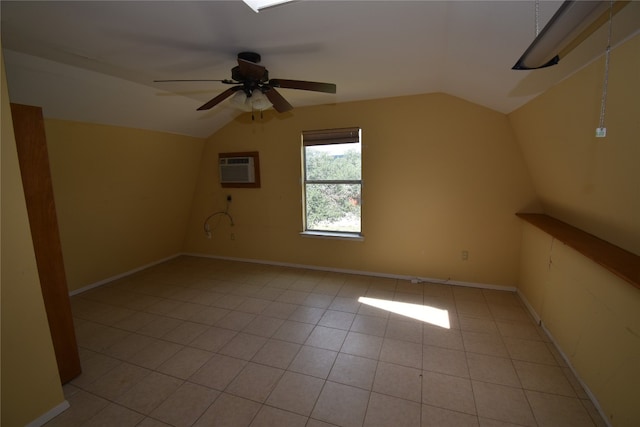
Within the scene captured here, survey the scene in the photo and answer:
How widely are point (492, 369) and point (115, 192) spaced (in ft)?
14.6

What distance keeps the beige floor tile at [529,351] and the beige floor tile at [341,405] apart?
4.37ft

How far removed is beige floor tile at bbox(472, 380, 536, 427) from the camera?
164cm

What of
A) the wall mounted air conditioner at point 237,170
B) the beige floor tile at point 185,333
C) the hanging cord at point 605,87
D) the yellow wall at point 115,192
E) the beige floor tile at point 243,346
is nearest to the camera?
the hanging cord at point 605,87

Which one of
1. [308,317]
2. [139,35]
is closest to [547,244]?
[308,317]

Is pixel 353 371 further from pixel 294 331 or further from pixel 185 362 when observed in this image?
pixel 185 362

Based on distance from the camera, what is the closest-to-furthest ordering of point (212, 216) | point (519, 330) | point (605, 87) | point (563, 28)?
point (563, 28)
point (605, 87)
point (519, 330)
point (212, 216)

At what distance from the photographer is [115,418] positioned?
169cm

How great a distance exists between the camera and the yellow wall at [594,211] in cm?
139

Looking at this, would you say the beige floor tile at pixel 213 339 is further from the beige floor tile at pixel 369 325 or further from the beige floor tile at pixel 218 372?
the beige floor tile at pixel 369 325

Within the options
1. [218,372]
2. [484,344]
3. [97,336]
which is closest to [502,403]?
[484,344]

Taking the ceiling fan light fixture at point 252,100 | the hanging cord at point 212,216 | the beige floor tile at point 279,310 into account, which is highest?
the ceiling fan light fixture at point 252,100

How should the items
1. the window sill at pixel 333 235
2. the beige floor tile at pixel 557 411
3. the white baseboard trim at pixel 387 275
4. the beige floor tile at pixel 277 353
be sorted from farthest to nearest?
1. the window sill at pixel 333 235
2. the white baseboard trim at pixel 387 275
3. the beige floor tile at pixel 277 353
4. the beige floor tile at pixel 557 411

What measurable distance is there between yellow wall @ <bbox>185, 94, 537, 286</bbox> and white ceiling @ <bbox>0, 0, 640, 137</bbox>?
0.43 meters

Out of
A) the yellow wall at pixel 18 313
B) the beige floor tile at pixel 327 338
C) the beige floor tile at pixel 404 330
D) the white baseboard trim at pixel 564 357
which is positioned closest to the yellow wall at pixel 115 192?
the yellow wall at pixel 18 313
